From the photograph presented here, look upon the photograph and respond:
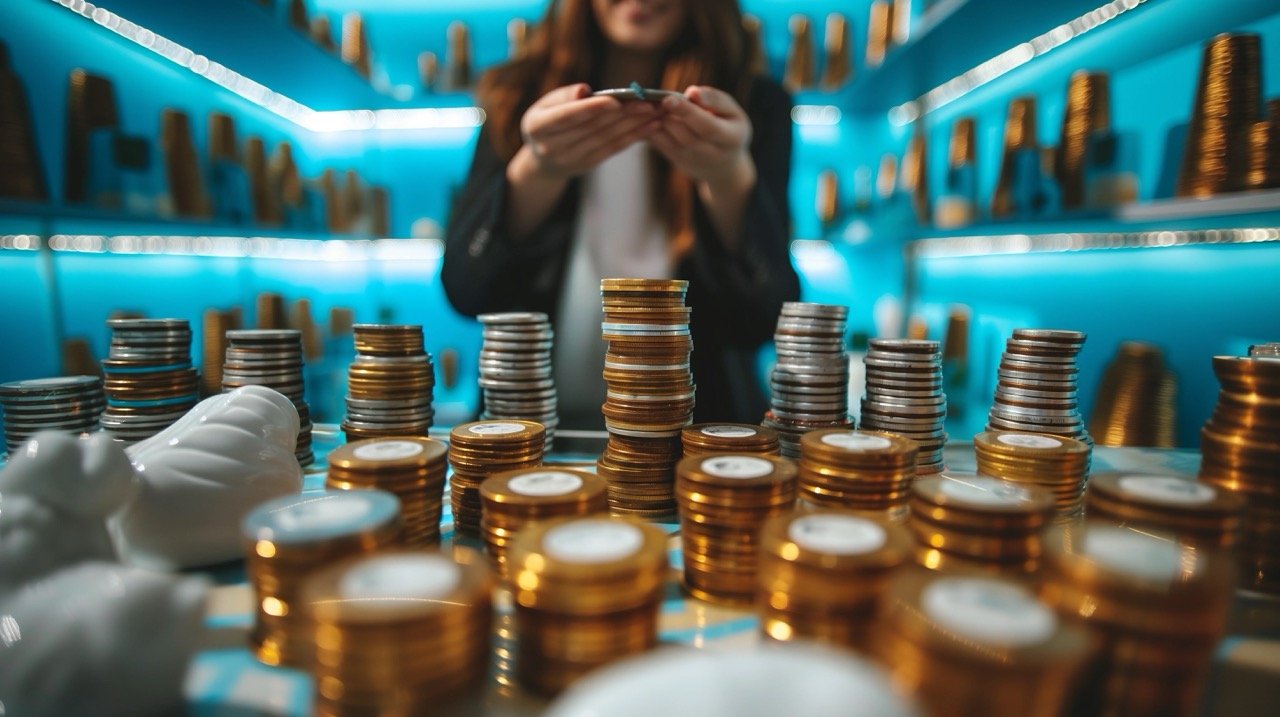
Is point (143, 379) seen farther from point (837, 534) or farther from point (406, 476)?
point (837, 534)

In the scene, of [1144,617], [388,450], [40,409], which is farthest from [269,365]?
[1144,617]

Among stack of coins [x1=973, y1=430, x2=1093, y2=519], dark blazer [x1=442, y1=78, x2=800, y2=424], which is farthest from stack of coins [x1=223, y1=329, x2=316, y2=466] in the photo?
stack of coins [x1=973, y1=430, x2=1093, y2=519]

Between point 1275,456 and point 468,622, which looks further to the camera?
point 1275,456

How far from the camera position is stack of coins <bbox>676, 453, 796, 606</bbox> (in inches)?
25.7

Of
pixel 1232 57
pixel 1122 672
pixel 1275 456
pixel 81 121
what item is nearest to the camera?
pixel 1122 672

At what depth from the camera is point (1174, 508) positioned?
57cm

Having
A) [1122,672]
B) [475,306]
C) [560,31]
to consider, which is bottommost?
[1122,672]

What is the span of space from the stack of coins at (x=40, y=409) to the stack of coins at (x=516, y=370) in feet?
2.10

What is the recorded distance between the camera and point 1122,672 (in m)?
0.45

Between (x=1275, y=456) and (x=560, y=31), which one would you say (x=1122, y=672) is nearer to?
(x=1275, y=456)

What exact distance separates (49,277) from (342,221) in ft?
4.89

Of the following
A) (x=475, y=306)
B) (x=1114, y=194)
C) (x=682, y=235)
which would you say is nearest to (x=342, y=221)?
(x=475, y=306)

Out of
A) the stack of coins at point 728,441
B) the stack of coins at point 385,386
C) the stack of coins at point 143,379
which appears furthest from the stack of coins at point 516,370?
the stack of coins at point 143,379

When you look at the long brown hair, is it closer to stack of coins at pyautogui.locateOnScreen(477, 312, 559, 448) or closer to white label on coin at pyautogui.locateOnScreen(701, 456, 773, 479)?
stack of coins at pyautogui.locateOnScreen(477, 312, 559, 448)
